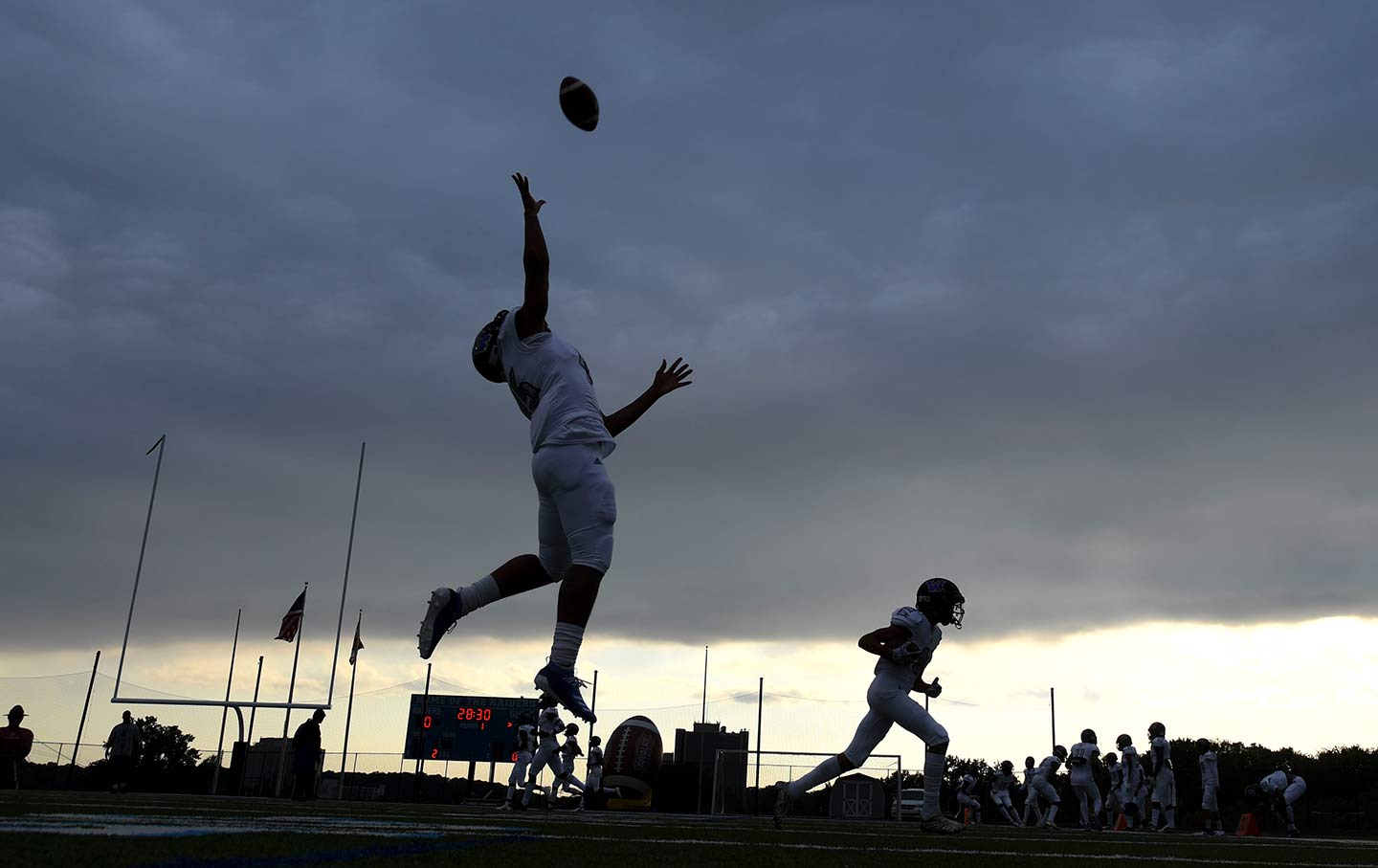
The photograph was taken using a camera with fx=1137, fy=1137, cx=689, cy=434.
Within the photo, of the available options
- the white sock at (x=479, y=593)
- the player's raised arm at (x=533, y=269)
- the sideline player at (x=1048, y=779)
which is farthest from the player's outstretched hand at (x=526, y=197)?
the sideline player at (x=1048, y=779)

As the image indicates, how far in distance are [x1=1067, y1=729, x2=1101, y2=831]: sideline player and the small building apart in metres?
6.37

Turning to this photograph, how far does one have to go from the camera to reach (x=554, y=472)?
210 inches

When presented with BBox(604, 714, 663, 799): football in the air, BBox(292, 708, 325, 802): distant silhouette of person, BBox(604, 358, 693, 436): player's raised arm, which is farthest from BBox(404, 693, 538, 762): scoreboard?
BBox(604, 358, 693, 436): player's raised arm

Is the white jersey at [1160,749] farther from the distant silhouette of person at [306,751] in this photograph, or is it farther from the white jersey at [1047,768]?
the distant silhouette of person at [306,751]

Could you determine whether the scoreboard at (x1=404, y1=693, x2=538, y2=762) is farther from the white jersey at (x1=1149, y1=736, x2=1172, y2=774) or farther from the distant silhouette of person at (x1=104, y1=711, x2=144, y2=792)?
the white jersey at (x1=1149, y1=736, x2=1172, y2=774)

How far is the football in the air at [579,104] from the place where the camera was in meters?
5.99

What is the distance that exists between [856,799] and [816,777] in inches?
829

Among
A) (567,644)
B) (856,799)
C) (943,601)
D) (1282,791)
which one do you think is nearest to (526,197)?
(567,644)

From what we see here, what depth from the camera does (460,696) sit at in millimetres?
42281

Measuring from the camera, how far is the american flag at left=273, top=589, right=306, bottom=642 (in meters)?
30.2

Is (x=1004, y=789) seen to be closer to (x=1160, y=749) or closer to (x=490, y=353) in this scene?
(x=1160, y=749)

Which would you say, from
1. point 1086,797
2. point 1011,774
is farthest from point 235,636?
point 1086,797

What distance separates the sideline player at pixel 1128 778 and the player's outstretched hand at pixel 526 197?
1906 centimetres

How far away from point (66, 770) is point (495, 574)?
36562 mm
